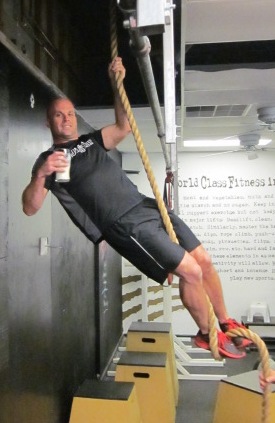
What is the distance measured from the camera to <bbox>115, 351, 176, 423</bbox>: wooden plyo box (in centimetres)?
354

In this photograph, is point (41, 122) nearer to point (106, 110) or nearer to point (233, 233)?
point (106, 110)

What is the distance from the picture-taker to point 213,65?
299cm

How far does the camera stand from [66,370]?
131 inches

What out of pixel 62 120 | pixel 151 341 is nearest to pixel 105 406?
pixel 151 341

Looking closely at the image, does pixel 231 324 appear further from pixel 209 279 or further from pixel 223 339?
pixel 209 279

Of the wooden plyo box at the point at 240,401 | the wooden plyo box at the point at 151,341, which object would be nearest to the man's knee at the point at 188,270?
the wooden plyo box at the point at 240,401

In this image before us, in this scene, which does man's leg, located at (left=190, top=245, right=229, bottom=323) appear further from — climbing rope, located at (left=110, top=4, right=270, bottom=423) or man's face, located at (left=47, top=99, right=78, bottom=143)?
man's face, located at (left=47, top=99, right=78, bottom=143)

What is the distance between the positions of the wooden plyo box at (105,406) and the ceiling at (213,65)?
6.68 ft

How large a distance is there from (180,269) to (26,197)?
63 centimetres

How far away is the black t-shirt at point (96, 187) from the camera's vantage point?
1.52 meters

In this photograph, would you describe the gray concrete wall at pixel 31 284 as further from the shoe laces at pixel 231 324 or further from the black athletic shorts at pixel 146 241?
the shoe laces at pixel 231 324

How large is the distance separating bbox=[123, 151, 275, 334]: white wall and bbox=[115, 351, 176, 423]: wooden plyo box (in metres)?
2.90

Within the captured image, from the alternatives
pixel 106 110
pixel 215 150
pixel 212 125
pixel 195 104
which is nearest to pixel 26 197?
Answer: pixel 106 110

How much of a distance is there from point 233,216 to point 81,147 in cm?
510
